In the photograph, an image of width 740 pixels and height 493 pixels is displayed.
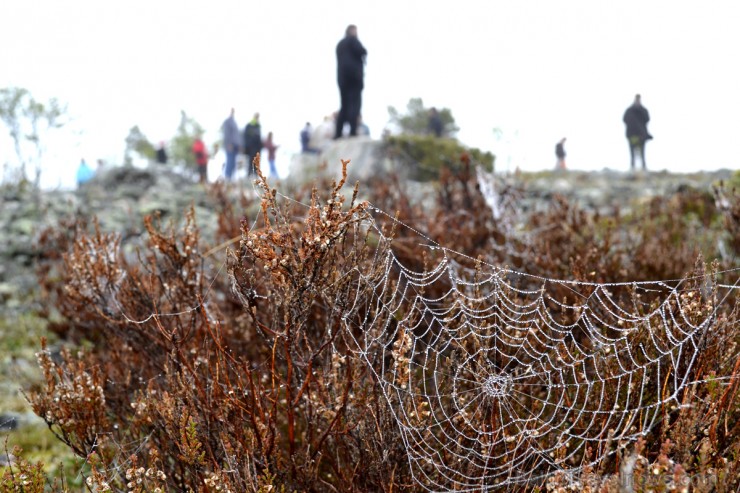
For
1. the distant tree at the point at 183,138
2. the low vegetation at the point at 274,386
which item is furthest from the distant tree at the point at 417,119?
the low vegetation at the point at 274,386

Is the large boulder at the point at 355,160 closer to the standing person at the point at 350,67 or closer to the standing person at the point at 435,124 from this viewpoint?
the standing person at the point at 350,67

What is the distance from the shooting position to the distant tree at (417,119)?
32.2 m

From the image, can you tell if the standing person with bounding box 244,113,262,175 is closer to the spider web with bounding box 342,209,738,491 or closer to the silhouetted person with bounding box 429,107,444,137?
the silhouetted person with bounding box 429,107,444,137

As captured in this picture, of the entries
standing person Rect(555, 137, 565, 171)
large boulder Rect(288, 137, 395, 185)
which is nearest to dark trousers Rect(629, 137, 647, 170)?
standing person Rect(555, 137, 565, 171)

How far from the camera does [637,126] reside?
14.7 meters

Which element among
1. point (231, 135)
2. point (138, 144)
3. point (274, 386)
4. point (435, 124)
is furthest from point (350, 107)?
point (138, 144)

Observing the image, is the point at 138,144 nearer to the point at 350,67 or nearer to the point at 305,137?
the point at 305,137

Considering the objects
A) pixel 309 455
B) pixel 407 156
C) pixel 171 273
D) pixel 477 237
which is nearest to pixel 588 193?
pixel 407 156

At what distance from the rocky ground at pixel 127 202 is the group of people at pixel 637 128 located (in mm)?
1447

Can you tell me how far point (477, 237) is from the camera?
631 centimetres

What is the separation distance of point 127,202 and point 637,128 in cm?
1087

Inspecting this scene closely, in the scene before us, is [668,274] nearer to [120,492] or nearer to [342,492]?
[342,492]

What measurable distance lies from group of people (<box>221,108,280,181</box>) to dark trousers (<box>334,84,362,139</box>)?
1656 millimetres

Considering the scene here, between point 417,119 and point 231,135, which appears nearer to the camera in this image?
point 231,135
